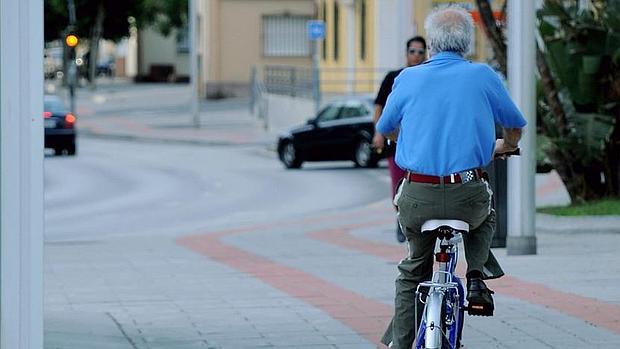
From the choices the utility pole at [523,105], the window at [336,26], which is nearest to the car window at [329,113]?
the utility pole at [523,105]

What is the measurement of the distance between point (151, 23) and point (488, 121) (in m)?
71.4

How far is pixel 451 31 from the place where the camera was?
21.2 ft

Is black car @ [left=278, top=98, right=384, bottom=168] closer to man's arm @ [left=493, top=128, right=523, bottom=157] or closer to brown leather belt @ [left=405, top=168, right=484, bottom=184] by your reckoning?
man's arm @ [left=493, top=128, right=523, bottom=157]

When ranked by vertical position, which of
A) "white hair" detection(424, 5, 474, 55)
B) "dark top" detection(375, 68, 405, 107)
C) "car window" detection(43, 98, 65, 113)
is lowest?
"car window" detection(43, 98, 65, 113)

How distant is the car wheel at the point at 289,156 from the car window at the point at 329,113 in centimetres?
88

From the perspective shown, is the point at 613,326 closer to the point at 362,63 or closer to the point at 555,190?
the point at 555,190

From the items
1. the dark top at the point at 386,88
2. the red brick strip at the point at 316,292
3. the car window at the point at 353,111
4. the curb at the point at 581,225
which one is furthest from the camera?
the car window at the point at 353,111

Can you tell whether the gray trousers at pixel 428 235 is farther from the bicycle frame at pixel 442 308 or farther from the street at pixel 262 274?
the street at pixel 262 274

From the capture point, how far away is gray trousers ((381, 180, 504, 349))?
627cm

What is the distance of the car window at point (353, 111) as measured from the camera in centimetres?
3086

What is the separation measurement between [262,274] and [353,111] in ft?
62.2

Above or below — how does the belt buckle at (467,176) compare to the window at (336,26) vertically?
below

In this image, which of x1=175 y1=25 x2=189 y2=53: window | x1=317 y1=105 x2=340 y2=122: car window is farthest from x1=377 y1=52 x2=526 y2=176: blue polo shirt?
x1=175 y1=25 x2=189 y2=53: window

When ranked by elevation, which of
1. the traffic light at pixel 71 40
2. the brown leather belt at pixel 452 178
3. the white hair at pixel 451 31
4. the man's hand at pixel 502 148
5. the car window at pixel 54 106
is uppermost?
the traffic light at pixel 71 40
